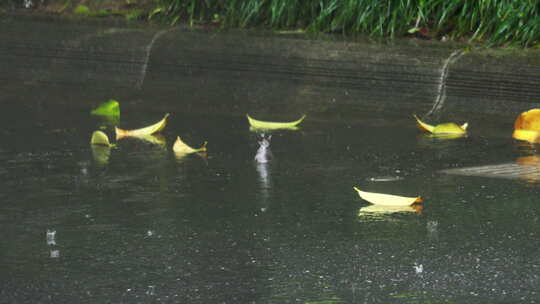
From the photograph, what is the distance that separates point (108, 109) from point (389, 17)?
83.5 inches

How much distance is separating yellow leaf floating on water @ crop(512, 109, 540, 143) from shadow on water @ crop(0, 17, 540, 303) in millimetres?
112

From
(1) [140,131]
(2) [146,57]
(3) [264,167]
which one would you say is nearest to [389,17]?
(2) [146,57]

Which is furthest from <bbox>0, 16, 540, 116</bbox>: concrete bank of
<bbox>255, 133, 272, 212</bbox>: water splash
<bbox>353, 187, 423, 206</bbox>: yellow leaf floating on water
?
<bbox>353, 187, 423, 206</bbox>: yellow leaf floating on water

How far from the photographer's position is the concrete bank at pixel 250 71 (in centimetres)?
738

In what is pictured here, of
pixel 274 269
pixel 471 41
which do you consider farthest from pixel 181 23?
pixel 274 269

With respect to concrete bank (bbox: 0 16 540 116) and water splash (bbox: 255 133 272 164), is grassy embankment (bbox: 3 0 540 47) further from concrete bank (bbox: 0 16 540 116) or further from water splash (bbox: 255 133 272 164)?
water splash (bbox: 255 133 272 164)

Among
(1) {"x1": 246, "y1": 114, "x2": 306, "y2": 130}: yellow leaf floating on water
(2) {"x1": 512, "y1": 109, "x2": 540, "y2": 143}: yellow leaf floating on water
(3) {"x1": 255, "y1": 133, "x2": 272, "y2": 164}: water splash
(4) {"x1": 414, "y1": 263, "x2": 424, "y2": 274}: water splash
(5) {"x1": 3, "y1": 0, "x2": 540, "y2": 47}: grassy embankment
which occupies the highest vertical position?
(5) {"x1": 3, "y1": 0, "x2": 540, "y2": 47}: grassy embankment

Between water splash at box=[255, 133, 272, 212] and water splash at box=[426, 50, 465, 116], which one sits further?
water splash at box=[426, 50, 465, 116]

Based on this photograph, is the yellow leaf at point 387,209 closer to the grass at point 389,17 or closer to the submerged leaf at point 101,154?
the submerged leaf at point 101,154

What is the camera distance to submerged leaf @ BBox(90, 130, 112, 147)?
6.71 meters

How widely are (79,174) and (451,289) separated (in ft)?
8.53

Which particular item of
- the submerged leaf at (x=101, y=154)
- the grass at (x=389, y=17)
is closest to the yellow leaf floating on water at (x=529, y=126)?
the grass at (x=389, y=17)

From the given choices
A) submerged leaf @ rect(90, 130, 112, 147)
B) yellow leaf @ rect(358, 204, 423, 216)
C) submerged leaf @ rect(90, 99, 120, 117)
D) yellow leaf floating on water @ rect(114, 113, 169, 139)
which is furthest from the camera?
submerged leaf @ rect(90, 99, 120, 117)

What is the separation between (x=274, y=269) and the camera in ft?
13.2
